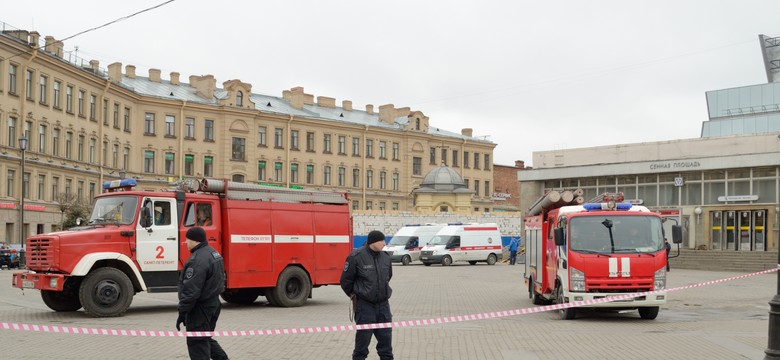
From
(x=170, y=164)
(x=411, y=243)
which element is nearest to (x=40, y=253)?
(x=411, y=243)

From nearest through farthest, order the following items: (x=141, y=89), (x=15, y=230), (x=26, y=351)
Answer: (x=26, y=351) < (x=15, y=230) < (x=141, y=89)

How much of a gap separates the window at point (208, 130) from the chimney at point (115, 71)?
8115mm

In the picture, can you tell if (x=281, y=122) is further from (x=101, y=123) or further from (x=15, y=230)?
(x=15, y=230)

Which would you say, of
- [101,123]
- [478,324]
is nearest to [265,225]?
[478,324]

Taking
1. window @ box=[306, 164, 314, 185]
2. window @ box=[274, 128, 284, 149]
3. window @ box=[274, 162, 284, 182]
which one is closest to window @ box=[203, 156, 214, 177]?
window @ box=[274, 162, 284, 182]

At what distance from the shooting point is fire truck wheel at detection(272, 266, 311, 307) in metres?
21.2

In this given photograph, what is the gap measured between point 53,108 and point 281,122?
89.2 feet

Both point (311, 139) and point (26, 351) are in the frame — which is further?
point (311, 139)

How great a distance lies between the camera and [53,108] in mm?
55344

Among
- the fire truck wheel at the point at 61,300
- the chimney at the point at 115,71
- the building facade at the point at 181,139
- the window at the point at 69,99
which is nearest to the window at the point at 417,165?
the building facade at the point at 181,139

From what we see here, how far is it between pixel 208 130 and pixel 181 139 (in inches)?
108

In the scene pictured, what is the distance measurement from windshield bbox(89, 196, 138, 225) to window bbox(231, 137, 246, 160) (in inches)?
2295

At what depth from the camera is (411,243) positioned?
184 feet

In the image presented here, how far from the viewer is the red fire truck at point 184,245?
18.1 meters
